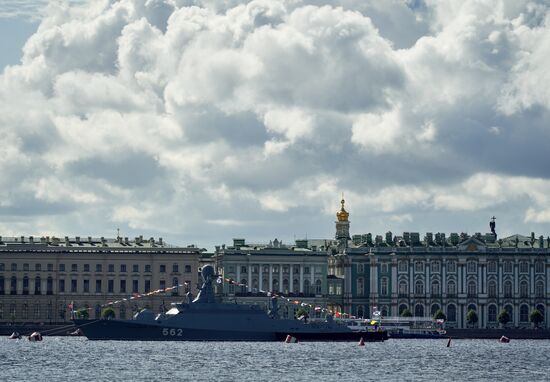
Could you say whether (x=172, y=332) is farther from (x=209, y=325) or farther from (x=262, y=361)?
(x=262, y=361)

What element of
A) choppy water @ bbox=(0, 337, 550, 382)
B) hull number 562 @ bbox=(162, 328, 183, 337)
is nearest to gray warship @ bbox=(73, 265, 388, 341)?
hull number 562 @ bbox=(162, 328, 183, 337)

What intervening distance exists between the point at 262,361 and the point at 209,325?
31.0 metres

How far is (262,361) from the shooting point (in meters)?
140

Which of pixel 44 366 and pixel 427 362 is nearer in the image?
pixel 44 366

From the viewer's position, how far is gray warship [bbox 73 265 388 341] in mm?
170000

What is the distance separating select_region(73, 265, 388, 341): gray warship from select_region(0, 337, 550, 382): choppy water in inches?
40.3

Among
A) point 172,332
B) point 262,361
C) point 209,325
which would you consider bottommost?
point 262,361

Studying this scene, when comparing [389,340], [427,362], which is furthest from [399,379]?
[389,340]

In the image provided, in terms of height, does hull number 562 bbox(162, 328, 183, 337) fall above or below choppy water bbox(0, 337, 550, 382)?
above

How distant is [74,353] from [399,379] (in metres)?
36.5

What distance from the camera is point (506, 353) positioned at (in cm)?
16188

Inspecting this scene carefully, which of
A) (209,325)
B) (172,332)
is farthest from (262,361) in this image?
(172,332)

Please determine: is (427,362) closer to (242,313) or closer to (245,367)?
(245,367)

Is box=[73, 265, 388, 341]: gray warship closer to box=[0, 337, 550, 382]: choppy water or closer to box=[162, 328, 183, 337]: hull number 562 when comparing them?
box=[162, 328, 183, 337]: hull number 562
